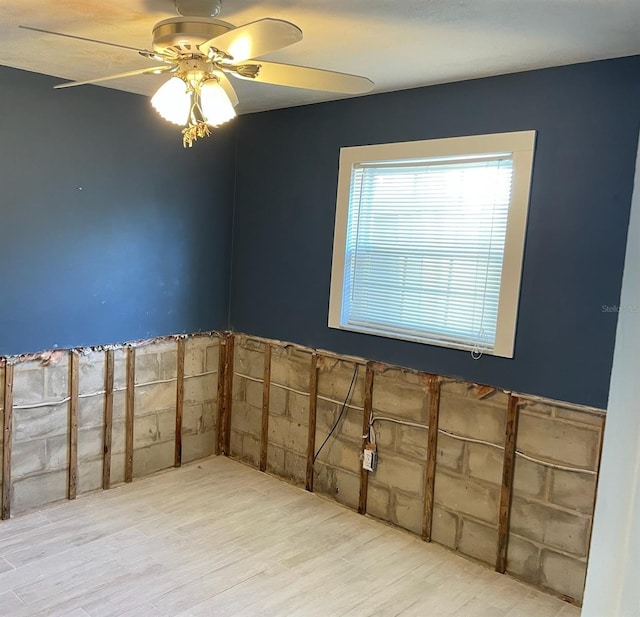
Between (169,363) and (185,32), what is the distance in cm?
263

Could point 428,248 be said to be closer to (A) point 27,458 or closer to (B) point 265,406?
(B) point 265,406

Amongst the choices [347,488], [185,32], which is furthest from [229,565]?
[185,32]

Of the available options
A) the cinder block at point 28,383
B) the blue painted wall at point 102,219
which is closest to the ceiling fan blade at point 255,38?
the blue painted wall at point 102,219

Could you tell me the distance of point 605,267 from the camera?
9.11ft

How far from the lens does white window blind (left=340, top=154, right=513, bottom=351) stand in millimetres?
3172

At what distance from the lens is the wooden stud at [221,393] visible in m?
4.53

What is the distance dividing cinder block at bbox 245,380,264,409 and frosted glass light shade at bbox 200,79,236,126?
2.61 meters

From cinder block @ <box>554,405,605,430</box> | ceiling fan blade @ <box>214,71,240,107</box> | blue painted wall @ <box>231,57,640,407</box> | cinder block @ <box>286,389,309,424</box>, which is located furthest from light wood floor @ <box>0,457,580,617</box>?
ceiling fan blade @ <box>214,71,240,107</box>

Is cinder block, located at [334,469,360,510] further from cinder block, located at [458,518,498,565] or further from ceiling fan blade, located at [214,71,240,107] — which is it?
ceiling fan blade, located at [214,71,240,107]

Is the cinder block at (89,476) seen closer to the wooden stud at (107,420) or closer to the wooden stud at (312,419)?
the wooden stud at (107,420)

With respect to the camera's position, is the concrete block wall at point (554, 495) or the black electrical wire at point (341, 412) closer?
the concrete block wall at point (554, 495)

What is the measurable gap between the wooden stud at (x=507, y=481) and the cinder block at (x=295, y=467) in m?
1.44

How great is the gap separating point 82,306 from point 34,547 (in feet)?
4.63

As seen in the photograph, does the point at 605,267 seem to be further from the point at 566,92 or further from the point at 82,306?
the point at 82,306
